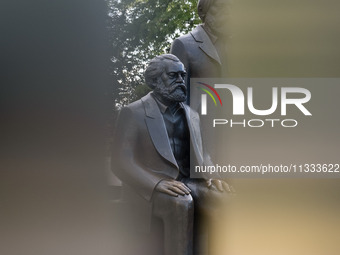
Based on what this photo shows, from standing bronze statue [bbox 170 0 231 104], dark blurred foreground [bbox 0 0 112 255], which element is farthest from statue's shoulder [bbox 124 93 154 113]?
standing bronze statue [bbox 170 0 231 104]

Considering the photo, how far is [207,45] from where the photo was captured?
5.74 meters

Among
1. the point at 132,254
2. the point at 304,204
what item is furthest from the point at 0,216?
the point at 304,204

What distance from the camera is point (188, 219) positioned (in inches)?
173

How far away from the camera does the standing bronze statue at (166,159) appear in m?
4.41

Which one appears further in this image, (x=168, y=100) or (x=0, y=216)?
(x=168, y=100)

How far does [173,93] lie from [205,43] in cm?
117

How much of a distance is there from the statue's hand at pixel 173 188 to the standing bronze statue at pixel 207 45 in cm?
137

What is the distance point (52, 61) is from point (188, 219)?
4.93 feet

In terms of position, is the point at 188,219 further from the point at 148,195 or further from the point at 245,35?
the point at 245,35

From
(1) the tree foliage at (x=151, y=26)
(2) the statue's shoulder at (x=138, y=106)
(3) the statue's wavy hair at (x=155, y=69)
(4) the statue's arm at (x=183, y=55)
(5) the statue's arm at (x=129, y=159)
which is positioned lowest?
(5) the statue's arm at (x=129, y=159)

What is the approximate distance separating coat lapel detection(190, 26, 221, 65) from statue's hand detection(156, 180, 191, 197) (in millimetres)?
1638

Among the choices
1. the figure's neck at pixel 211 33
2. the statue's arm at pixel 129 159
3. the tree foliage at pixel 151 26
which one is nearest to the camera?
the statue's arm at pixel 129 159

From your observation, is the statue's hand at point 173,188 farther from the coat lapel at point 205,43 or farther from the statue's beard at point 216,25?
the statue's beard at point 216,25

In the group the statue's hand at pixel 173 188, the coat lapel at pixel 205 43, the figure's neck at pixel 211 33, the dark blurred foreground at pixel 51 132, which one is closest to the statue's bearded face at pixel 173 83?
the dark blurred foreground at pixel 51 132
